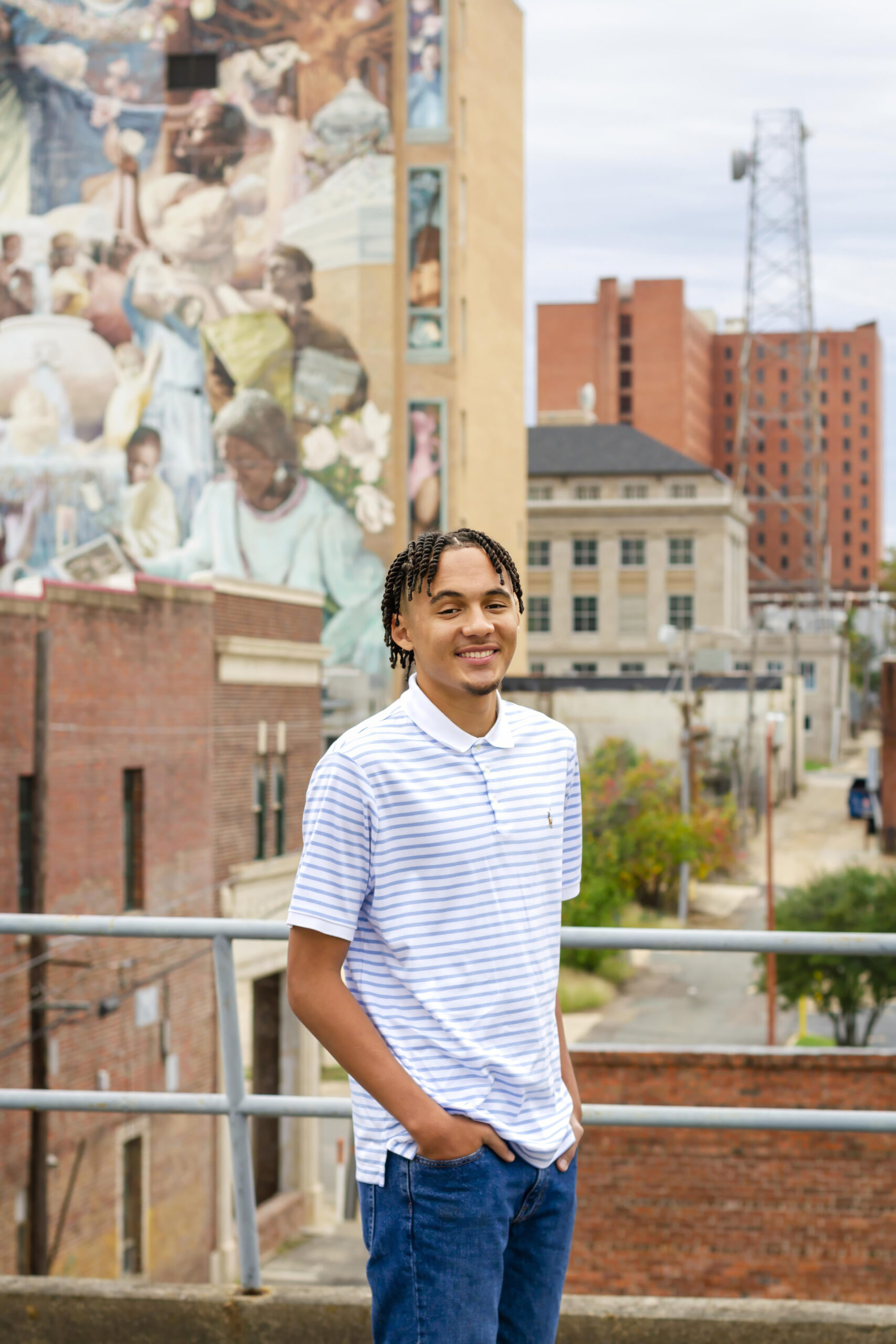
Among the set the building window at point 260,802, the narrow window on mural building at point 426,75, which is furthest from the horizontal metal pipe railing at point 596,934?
the narrow window on mural building at point 426,75

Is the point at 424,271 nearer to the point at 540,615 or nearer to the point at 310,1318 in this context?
the point at 540,615

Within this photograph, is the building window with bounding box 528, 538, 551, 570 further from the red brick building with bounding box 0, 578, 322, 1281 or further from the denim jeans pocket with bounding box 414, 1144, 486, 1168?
the denim jeans pocket with bounding box 414, 1144, 486, 1168

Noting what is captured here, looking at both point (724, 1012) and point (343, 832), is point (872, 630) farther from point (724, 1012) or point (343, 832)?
point (343, 832)

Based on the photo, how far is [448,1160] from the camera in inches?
105

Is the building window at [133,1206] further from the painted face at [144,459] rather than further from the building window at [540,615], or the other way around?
the building window at [540,615]

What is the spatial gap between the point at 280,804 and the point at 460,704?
29908mm

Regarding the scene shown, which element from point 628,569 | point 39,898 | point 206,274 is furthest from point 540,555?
point 39,898

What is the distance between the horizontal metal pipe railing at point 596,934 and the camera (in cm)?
369

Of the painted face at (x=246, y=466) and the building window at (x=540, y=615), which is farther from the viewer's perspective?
the building window at (x=540, y=615)

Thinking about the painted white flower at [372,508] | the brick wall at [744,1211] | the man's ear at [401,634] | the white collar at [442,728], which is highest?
the painted white flower at [372,508]

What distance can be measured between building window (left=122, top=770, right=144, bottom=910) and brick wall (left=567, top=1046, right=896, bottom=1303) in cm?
1154

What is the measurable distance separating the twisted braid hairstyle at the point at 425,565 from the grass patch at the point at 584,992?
105 ft

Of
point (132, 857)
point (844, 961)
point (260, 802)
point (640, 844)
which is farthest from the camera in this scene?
point (640, 844)

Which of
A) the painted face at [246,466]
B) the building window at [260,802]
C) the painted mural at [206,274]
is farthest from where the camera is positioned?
the painted face at [246,466]
